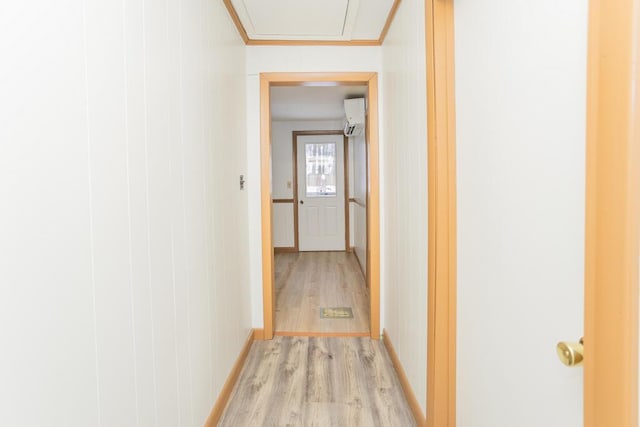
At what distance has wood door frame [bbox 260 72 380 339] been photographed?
2895 mm

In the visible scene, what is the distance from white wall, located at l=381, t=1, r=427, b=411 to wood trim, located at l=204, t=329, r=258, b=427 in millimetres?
989

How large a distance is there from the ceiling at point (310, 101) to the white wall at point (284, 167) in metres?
0.25

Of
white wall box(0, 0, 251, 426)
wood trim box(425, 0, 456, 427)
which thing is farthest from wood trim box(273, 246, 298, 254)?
wood trim box(425, 0, 456, 427)

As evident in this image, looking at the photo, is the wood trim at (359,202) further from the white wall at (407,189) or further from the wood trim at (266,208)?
the white wall at (407,189)

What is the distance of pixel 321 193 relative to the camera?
6.80 metres

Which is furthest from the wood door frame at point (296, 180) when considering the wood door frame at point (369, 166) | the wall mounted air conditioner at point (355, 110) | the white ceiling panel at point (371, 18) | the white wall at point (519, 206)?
the white wall at point (519, 206)

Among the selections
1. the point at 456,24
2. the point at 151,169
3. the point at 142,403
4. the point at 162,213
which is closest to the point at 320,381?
the point at 142,403

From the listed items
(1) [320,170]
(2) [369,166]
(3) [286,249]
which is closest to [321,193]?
(1) [320,170]

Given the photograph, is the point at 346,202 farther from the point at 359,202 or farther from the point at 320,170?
the point at 359,202

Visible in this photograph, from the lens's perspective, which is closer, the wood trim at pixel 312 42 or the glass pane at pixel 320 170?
the wood trim at pixel 312 42

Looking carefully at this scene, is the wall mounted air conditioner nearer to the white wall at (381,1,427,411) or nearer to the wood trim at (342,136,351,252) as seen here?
the wood trim at (342,136,351,252)

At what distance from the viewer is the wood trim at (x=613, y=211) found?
579 millimetres

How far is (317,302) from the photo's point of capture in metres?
3.91

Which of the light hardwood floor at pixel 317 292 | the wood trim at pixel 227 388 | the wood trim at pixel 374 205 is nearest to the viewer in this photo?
the wood trim at pixel 227 388
